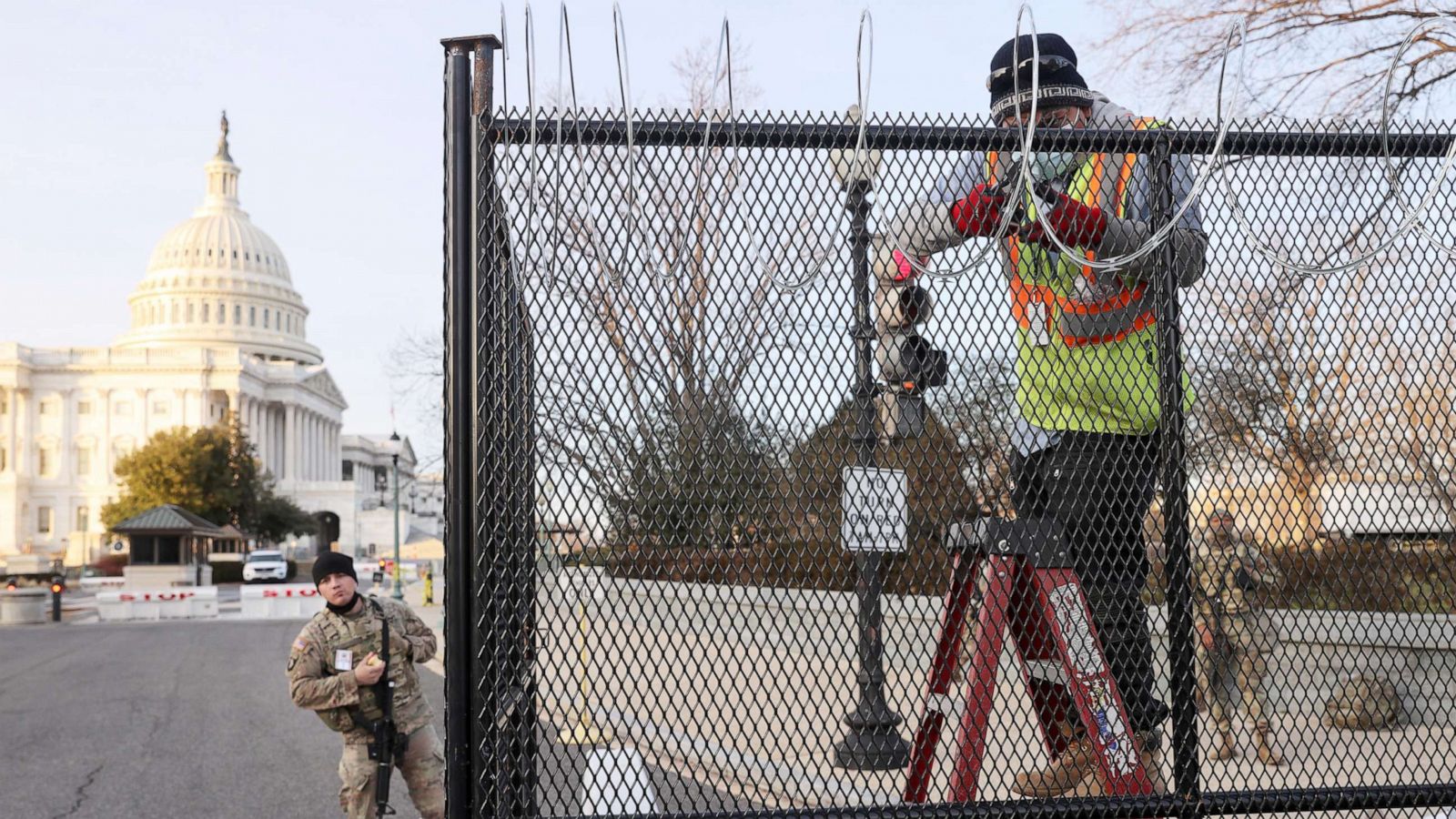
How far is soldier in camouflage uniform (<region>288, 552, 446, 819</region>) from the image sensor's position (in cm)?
633

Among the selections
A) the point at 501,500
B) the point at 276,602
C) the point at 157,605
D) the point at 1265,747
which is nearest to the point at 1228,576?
the point at 1265,747

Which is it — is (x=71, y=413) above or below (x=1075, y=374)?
above

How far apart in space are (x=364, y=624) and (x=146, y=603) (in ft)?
116

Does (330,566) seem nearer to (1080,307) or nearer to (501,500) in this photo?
(501,500)

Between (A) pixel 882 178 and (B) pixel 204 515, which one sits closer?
(A) pixel 882 178

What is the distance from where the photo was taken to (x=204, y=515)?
8544 cm

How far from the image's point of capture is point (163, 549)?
57938 millimetres

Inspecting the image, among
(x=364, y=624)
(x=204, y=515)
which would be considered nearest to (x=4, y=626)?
(x=364, y=624)

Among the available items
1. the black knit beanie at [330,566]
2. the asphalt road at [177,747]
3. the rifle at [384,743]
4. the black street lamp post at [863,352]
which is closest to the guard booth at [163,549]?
the asphalt road at [177,747]

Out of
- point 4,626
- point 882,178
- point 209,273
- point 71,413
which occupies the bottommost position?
point 4,626

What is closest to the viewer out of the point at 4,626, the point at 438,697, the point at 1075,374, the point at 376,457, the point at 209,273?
the point at 1075,374

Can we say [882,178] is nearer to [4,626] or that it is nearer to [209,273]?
[4,626]

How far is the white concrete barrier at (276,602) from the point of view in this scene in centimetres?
→ 3778

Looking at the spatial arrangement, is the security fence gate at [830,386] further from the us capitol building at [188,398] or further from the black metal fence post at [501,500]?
the us capitol building at [188,398]
